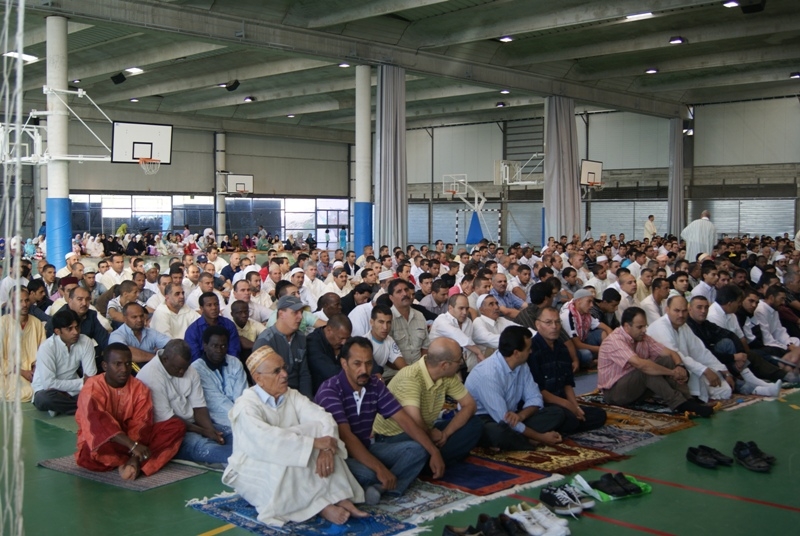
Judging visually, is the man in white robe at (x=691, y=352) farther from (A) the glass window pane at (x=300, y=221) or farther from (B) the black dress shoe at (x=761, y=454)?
(A) the glass window pane at (x=300, y=221)

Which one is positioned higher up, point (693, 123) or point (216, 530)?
point (693, 123)

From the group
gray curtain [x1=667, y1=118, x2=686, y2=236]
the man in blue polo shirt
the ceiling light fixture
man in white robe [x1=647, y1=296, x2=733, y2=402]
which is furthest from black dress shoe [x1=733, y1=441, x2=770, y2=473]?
gray curtain [x1=667, y1=118, x2=686, y2=236]

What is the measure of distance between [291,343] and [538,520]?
264 centimetres

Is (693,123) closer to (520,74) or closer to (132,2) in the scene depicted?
(520,74)

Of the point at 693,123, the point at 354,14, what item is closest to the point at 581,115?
the point at 693,123

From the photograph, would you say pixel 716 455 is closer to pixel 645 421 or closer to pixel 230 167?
pixel 645 421

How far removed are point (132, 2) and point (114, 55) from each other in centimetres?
776

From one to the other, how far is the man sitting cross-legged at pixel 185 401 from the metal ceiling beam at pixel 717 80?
21957 millimetres

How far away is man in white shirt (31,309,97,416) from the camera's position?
276 inches

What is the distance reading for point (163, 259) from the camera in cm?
2197

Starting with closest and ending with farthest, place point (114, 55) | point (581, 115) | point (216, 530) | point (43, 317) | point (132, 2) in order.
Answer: point (216, 530)
point (43, 317)
point (132, 2)
point (114, 55)
point (581, 115)

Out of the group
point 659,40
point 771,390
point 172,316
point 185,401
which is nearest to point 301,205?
point 659,40

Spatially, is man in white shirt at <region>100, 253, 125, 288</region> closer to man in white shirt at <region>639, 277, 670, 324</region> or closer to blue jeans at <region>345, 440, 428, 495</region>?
man in white shirt at <region>639, 277, 670, 324</region>

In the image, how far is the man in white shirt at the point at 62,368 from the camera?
702 centimetres
